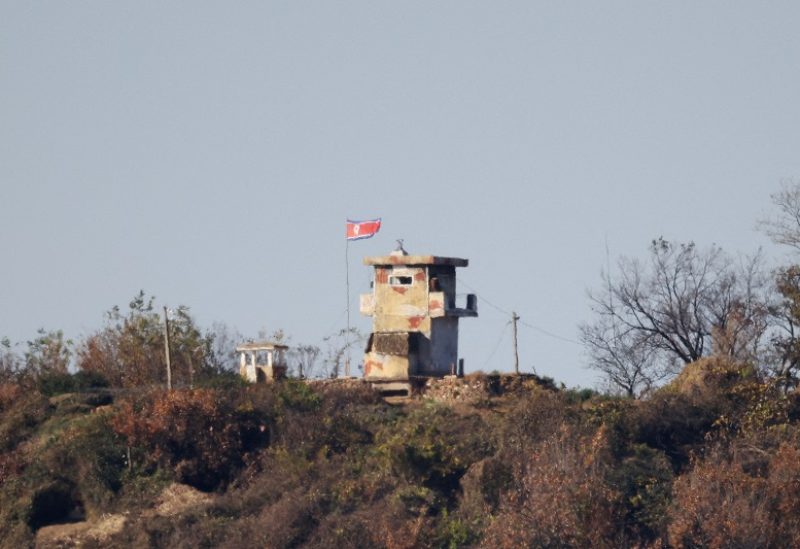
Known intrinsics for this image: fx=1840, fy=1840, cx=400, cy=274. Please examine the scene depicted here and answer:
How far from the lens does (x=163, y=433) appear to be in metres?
54.1

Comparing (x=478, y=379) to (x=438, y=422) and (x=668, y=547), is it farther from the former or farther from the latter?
(x=668, y=547)

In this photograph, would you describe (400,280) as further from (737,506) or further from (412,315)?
(737,506)

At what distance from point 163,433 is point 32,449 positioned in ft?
15.4

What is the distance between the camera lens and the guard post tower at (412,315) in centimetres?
5972

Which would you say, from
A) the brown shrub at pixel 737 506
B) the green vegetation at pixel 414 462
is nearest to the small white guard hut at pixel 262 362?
the green vegetation at pixel 414 462

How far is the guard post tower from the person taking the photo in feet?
196

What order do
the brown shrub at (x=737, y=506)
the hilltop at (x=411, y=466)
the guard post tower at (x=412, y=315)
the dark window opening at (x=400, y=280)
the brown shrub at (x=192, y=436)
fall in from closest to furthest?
1. the brown shrub at (x=737, y=506)
2. the hilltop at (x=411, y=466)
3. the brown shrub at (x=192, y=436)
4. the guard post tower at (x=412, y=315)
5. the dark window opening at (x=400, y=280)

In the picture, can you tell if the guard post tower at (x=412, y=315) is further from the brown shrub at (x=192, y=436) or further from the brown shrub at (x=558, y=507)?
→ the brown shrub at (x=558, y=507)

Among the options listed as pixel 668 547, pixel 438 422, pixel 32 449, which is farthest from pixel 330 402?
pixel 668 547

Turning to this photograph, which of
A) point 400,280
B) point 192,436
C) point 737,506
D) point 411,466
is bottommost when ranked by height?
point 737,506

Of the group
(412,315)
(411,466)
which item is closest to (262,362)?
(412,315)

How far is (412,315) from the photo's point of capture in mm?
60531

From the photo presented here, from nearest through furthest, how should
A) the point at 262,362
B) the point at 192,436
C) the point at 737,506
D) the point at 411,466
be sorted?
the point at 737,506
the point at 411,466
the point at 192,436
the point at 262,362

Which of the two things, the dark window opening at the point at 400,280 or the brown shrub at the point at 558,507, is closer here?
the brown shrub at the point at 558,507
